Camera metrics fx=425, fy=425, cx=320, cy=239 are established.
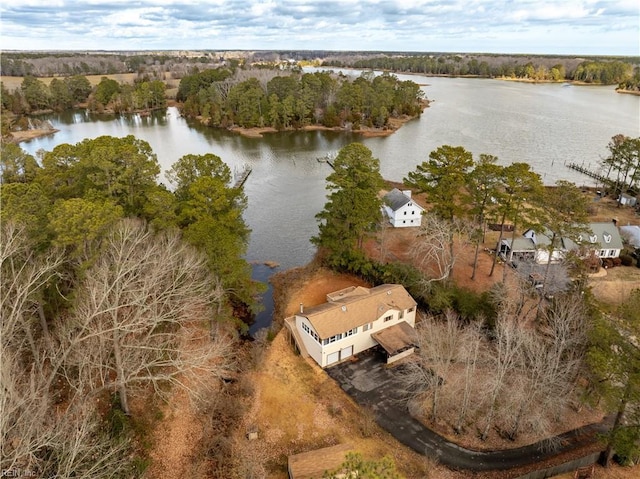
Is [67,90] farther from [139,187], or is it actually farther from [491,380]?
[491,380]

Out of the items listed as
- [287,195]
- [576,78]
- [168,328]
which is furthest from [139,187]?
[576,78]

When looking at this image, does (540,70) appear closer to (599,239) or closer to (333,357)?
(599,239)

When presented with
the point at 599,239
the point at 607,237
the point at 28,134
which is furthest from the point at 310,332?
the point at 28,134

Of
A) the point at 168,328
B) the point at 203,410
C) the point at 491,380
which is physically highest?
the point at 491,380

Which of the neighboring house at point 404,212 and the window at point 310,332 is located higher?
the neighboring house at point 404,212

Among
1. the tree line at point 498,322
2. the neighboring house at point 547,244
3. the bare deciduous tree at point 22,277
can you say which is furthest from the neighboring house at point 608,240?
the bare deciduous tree at point 22,277

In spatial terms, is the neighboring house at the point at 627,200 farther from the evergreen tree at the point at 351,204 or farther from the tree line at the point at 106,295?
the tree line at the point at 106,295
